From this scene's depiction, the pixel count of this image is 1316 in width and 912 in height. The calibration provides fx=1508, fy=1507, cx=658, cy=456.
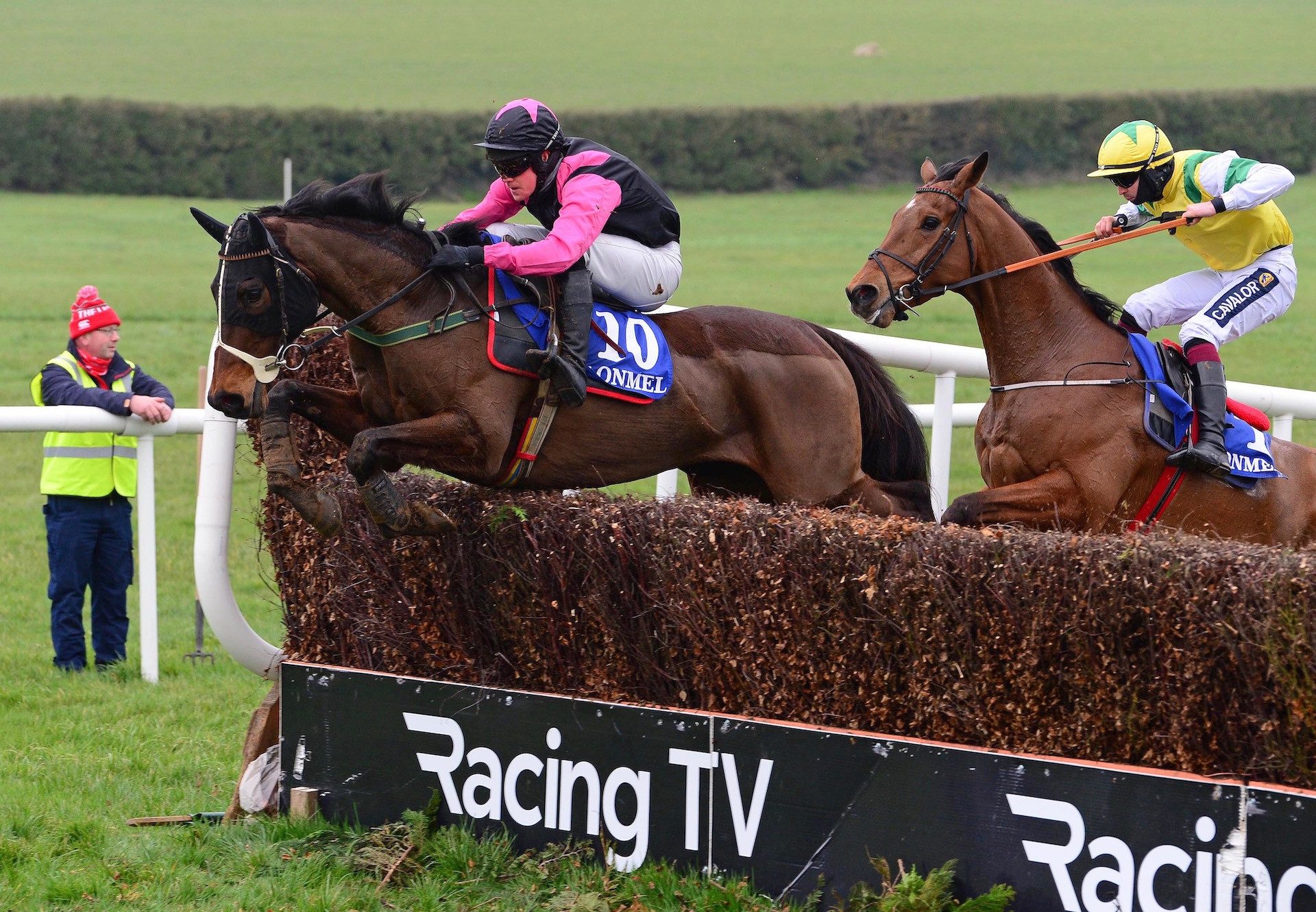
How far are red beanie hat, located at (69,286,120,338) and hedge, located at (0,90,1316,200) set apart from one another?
68.3ft

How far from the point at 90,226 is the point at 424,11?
26344mm

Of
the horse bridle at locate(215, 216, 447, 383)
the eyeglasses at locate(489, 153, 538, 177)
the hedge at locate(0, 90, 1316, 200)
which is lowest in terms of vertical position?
the horse bridle at locate(215, 216, 447, 383)

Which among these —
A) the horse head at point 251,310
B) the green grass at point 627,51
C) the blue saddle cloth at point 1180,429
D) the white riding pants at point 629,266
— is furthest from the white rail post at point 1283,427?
the green grass at point 627,51

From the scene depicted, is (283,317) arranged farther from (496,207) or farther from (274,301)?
(496,207)

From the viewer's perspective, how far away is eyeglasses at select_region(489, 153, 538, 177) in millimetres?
5055

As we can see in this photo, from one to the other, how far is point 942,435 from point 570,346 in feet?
6.66

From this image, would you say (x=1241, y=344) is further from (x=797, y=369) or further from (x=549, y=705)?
(x=549, y=705)

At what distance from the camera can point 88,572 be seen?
25.6 feet

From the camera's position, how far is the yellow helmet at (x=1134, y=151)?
5.50 meters

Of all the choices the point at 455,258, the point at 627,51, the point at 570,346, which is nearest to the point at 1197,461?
the point at 570,346

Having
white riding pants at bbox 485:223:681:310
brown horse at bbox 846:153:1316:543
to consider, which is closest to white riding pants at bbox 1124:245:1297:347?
brown horse at bbox 846:153:1316:543

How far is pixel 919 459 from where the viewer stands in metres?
5.98

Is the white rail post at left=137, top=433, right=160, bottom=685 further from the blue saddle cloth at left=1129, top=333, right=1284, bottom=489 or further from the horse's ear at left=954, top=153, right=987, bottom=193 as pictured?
the blue saddle cloth at left=1129, top=333, right=1284, bottom=489

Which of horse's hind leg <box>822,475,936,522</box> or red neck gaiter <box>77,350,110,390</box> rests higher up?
red neck gaiter <box>77,350,110,390</box>
